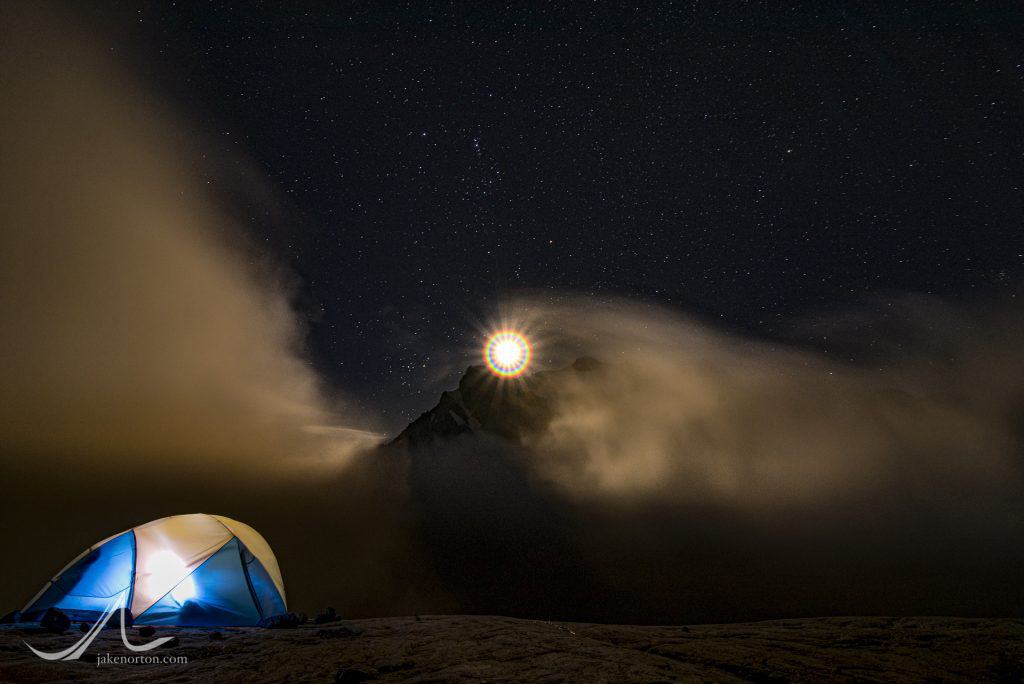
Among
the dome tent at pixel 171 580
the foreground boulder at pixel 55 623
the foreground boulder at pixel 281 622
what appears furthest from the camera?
the dome tent at pixel 171 580

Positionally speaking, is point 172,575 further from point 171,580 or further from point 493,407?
point 493,407

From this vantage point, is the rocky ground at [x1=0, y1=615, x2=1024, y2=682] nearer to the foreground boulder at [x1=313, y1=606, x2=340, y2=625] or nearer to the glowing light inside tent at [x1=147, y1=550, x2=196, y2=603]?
the foreground boulder at [x1=313, y1=606, x2=340, y2=625]

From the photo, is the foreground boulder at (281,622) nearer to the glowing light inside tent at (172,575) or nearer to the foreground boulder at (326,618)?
the foreground boulder at (326,618)

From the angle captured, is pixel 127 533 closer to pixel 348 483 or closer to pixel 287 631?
pixel 287 631

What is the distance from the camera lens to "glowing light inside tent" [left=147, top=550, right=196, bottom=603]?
9484mm

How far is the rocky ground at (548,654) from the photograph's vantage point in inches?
168

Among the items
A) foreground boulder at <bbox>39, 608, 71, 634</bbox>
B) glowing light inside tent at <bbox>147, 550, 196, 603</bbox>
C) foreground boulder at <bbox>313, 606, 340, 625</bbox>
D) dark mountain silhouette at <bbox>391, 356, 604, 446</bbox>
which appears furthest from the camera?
dark mountain silhouette at <bbox>391, 356, 604, 446</bbox>

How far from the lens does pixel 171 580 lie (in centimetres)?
962

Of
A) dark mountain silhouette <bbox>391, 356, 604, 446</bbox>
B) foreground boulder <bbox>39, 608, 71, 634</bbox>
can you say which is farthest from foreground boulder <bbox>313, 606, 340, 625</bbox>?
dark mountain silhouette <bbox>391, 356, 604, 446</bbox>

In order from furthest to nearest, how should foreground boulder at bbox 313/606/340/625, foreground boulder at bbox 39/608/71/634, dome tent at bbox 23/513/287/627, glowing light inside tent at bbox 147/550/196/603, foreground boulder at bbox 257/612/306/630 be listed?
glowing light inside tent at bbox 147/550/196/603
dome tent at bbox 23/513/287/627
foreground boulder at bbox 313/606/340/625
foreground boulder at bbox 257/612/306/630
foreground boulder at bbox 39/608/71/634

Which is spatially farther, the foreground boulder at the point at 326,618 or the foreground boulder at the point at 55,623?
the foreground boulder at the point at 326,618

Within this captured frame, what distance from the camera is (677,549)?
8731 centimetres

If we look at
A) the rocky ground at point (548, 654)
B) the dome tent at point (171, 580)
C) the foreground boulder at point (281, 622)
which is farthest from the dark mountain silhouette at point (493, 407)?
the rocky ground at point (548, 654)

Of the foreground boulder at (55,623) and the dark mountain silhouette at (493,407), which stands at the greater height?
the dark mountain silhouette at (493,407)
